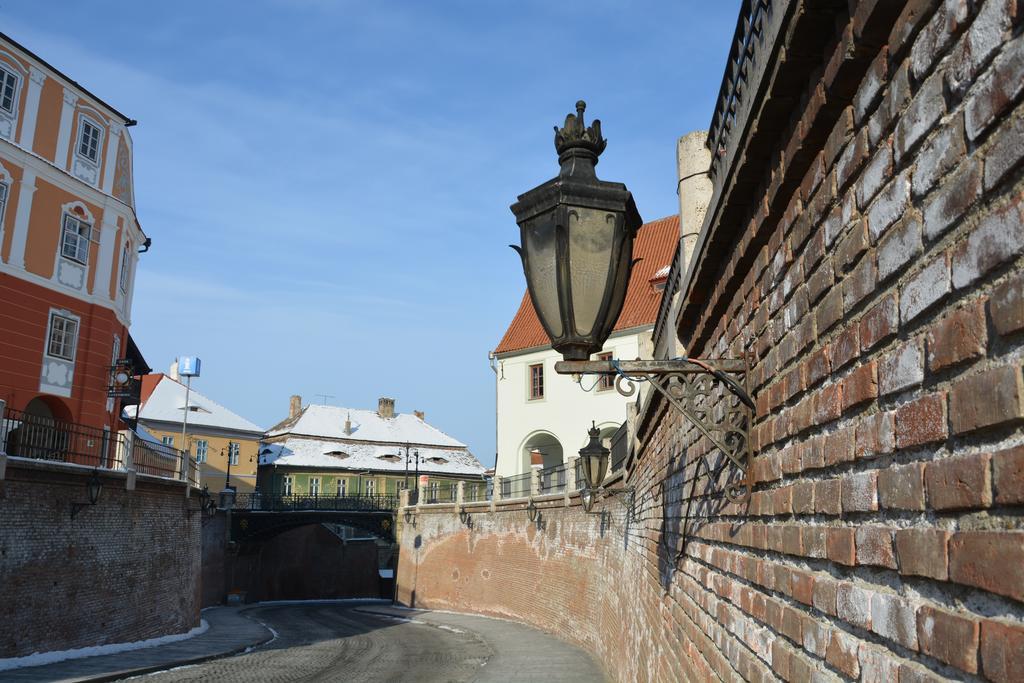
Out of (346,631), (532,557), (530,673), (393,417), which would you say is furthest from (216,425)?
(530,673)

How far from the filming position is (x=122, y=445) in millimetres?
22172

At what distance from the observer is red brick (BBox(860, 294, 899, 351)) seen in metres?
1.85

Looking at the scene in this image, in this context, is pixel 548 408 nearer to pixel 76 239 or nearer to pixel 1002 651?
pixel 76 239

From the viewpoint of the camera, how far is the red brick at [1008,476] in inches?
51.6

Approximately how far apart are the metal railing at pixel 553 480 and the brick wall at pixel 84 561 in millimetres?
11981

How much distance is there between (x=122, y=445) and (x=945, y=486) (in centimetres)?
2367

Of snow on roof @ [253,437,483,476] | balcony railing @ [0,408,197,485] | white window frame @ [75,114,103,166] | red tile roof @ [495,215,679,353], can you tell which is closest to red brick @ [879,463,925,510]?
balcony railing @ [0,408,197,485]

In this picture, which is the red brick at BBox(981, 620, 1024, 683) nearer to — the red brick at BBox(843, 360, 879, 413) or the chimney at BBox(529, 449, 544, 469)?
the red brick at BBox(843, 360, 879, 413)

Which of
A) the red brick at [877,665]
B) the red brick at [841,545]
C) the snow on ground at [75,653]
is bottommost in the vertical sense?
the snow on ground at [75,653]

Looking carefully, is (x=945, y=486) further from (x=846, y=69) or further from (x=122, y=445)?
(x=122, y=445)

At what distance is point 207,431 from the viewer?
5344 cm

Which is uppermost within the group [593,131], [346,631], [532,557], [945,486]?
[593,131]

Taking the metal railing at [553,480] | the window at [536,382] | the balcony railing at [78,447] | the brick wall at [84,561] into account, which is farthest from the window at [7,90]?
the window at [536,382]

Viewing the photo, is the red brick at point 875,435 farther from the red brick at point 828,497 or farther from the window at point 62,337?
the window at point 62,337
